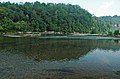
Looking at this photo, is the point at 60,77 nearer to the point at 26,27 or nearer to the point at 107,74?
the point at 107,74

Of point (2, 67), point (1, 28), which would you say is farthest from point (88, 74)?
point (1, 28)

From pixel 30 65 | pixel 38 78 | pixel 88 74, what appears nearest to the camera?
pixel 38 78

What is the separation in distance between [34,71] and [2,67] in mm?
6819

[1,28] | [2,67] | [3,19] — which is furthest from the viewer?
[3,19]

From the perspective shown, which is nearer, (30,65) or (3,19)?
(30,65)

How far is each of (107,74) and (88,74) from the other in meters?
3.74

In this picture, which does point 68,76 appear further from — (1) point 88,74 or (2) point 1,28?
(2) point 1,28

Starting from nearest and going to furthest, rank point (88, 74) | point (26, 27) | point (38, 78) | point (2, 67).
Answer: point (38, 78) < point (88, 74) < point (2, 67) < point (26, 27)

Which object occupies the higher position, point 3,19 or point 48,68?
point 3,19

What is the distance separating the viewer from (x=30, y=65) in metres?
45.5

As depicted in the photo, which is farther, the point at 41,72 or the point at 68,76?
the point at 41,72

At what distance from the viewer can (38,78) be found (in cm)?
3525

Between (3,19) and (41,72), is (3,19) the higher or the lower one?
the higher one

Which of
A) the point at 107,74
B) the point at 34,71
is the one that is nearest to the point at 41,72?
the point at 34,71
